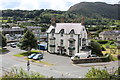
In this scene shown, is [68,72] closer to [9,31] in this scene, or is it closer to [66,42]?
[66,42]

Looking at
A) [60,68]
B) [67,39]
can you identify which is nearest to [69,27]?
[67,39]

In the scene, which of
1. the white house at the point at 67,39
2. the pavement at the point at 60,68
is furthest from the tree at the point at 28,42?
the pavement at the point at 60,68

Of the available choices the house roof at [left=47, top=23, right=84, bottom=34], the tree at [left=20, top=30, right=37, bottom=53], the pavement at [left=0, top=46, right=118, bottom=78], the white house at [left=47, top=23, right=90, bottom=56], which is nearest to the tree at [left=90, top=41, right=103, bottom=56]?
the white house at [left=47, top=23, right=90, bottom=56]

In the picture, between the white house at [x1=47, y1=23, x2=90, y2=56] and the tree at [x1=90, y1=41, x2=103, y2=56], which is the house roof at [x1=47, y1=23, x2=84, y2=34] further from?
the tree at [x1=90, y1=41, x2=103, y2=56]

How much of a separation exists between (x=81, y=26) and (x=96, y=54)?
22.1ft

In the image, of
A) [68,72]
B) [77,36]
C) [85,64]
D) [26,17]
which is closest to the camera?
[68,72]

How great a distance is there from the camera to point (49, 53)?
3528 cm

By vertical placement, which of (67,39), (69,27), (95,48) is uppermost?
(69,27)

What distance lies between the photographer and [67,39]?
108 ft

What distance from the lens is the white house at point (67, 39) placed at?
32.2 meters

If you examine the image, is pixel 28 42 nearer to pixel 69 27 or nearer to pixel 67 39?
pixel 67 39

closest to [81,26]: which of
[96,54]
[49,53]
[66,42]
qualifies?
[66,42]

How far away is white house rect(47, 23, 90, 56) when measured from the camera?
106ft

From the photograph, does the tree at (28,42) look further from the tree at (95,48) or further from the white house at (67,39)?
the tree at (95,48)
